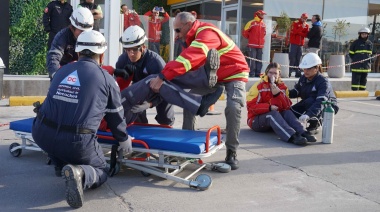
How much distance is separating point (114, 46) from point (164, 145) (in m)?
8.09

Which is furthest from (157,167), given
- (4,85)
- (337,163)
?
Result: (4,85)

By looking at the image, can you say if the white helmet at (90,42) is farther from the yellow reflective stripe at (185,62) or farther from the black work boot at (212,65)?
the black work boot at (212,65)

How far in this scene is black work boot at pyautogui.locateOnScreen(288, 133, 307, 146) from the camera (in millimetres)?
6520

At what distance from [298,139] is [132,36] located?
289 centimetres

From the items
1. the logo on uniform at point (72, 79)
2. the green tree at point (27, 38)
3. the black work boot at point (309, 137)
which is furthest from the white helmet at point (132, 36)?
the green tree at point (27, 38)

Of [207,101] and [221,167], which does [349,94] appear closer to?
[221,167]

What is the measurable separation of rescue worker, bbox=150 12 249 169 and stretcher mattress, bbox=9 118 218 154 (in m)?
0.45

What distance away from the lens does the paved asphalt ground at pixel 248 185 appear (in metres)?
4.15

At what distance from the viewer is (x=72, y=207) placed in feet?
12.9

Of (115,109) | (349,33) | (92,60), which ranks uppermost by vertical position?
(349,33)

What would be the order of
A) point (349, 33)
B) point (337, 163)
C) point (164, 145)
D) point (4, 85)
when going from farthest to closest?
point (349, 33) → point (4, 85) → point (337, 163) → point (164, 145)

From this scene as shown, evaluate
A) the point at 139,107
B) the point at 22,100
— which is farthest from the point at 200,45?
the point at 22,100

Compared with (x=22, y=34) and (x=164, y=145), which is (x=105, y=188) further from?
(x=22, y=34)

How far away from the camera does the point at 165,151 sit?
14.8ft
